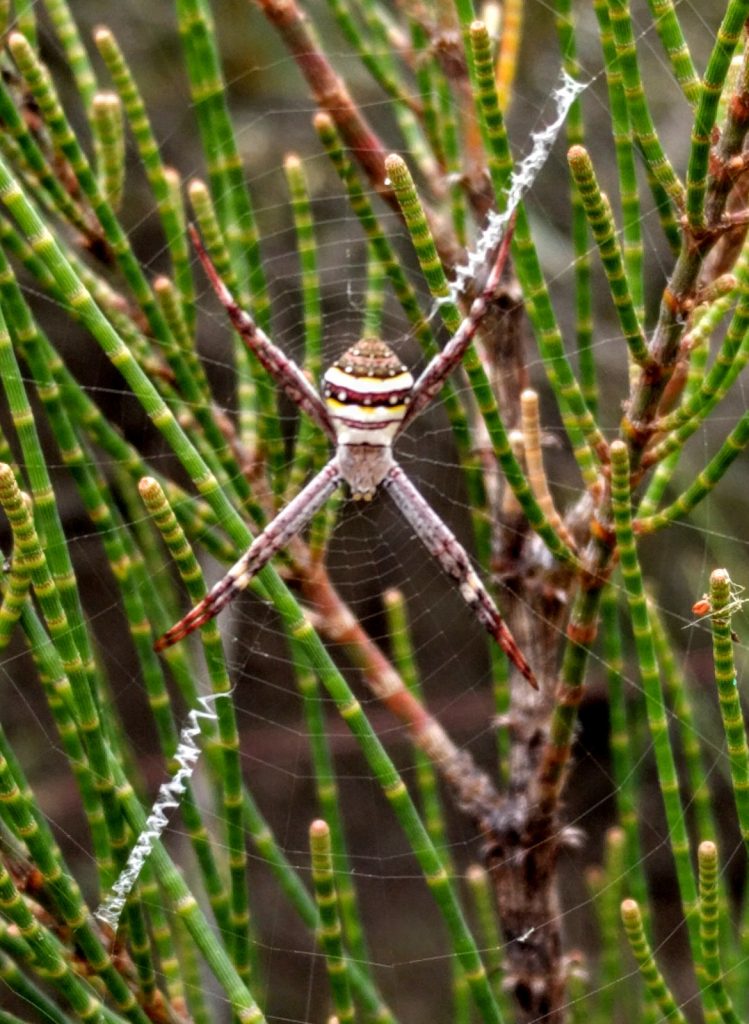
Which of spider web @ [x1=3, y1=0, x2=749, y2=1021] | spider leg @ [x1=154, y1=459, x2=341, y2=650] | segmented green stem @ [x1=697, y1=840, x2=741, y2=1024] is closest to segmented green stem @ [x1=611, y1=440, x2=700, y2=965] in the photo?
segmented green stem @ [x1=697, y1=840, x2=741, y2=1024]

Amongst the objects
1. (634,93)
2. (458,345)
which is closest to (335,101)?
(458,345)

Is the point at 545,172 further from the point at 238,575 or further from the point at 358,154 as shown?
the point at 238,575

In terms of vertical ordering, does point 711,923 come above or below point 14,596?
below

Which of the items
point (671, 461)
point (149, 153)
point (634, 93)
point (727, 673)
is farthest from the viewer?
point (149, 153)

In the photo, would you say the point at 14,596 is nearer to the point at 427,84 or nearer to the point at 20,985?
the point at 20,985

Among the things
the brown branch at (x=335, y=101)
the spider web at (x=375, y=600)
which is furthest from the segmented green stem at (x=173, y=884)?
the spider web at (x=375, y=600)

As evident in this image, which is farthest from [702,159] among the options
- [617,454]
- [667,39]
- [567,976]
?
[567,976]
